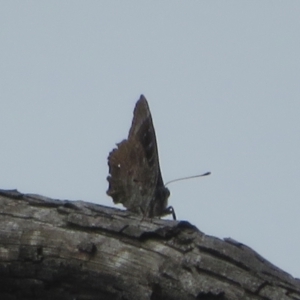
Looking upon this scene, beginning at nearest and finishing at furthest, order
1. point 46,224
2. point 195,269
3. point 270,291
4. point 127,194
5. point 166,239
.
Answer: point 270,291 < point 195,269 < point 166,239 < point 46,224 < point 127,194

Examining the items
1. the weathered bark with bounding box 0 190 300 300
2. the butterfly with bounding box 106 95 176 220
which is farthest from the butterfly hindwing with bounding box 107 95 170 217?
the weathered bark with bounding box 0 190 300 300

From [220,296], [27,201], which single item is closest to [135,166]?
[27,201]

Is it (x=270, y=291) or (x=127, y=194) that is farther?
(x=127, y=194)

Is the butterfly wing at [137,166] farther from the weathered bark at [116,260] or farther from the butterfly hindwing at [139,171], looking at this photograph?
the weathered bark at [116,260]

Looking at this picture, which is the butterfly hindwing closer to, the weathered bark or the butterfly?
the butterfly

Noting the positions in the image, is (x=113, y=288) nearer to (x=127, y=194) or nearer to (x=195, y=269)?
(x=195, y=269)

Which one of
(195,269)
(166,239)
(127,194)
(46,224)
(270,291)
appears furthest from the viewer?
(127,194)
